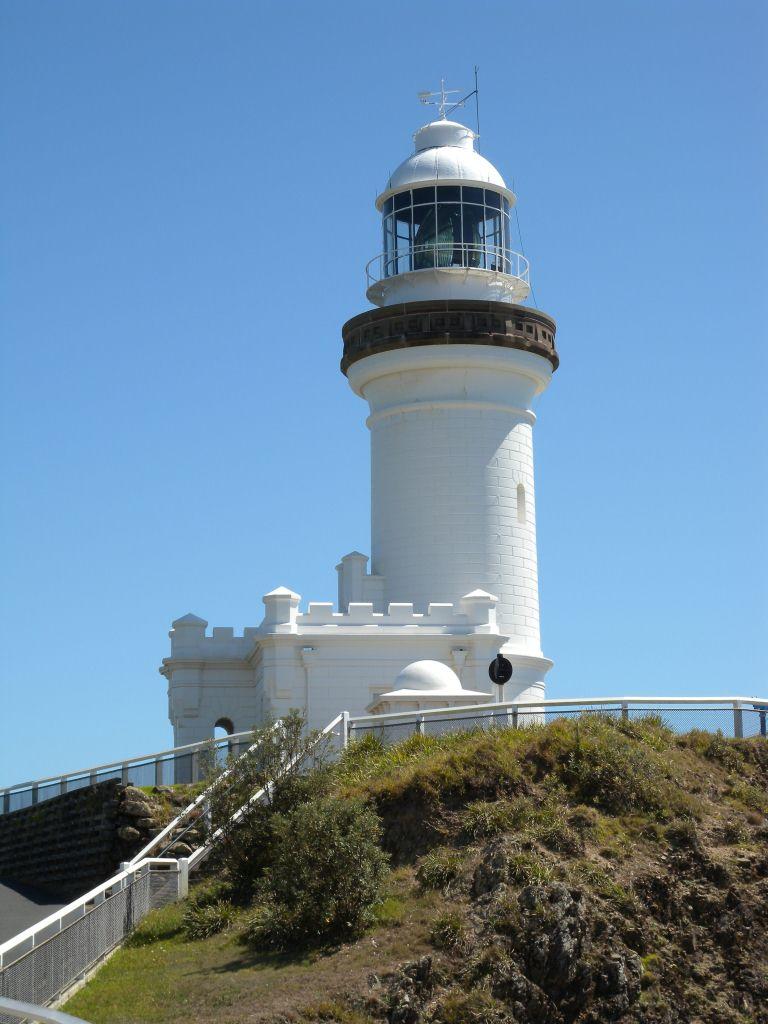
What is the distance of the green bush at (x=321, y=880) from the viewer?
2627 cm

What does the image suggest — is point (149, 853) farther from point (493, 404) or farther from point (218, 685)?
point (493, 404)

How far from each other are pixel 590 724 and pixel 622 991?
7472 millimetres

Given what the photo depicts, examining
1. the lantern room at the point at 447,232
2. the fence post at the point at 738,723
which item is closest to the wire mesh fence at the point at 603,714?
the fence post at the point at 738,723

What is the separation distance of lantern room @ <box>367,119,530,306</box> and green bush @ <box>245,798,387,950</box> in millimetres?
20851

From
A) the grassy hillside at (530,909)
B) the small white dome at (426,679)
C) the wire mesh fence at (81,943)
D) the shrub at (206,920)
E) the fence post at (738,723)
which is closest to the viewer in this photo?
the wire mesh fence at (81,943)

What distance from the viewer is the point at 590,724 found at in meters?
31.8

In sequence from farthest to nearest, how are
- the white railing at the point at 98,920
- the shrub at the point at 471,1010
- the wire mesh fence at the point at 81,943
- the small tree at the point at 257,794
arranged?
the small tree at the point at 257,794, the shrub at the point at 471,1010, the white railing at the point at 98,920, the wire mesh fence at the point at 81,943

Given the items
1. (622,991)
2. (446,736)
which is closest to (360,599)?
(446,736)

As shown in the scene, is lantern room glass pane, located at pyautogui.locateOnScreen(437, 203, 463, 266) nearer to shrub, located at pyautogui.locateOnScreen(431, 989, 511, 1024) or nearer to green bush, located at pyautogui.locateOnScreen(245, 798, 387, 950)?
green bush, located at pyautogui.locateOnScreen(245, 798, 387, 950)

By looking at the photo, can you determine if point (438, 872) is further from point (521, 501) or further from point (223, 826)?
point (521, 501)

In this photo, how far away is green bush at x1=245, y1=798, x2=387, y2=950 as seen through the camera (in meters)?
26.3

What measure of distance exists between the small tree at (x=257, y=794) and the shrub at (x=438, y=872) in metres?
3.20

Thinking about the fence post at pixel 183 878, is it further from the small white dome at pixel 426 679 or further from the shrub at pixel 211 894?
the small white dome at pixel 426 679

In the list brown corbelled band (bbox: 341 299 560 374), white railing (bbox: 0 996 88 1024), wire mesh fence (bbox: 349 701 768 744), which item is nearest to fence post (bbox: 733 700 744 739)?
wire mesh fence (bbox: 349 701 768 744)
